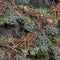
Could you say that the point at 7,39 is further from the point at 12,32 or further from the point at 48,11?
the point at 48,11

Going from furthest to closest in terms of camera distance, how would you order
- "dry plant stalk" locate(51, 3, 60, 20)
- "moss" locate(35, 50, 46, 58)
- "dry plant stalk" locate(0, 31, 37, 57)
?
1. "dry plant stalk" locate(51, 3, 60, 20)
2. "moss" locate(35, 50, 46, 58)
3. "dry plant stalk" locate(0, 31, 37, 57)

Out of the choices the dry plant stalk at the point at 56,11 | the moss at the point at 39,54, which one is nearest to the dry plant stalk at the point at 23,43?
the moss at the point at 39,54

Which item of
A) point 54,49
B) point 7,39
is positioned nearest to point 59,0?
point 54,49

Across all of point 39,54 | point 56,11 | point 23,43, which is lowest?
point 39,54

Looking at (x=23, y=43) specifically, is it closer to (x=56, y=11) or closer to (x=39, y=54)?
(x=39, y=54)

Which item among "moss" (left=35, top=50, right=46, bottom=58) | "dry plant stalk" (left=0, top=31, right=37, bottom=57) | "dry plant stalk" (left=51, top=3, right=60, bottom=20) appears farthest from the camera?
"dry plant stalk" (left=51, top=3, right=60, bottom=20)

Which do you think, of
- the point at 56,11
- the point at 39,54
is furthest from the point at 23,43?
the point at 56,11

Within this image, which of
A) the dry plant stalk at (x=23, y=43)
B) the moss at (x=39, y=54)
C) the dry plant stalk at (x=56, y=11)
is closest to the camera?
the dry plant stalk at (x=23, y=43)

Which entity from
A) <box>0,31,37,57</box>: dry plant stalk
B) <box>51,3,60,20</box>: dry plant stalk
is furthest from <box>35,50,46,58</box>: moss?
<box>51,3,60,20</box>: dry plant stalk

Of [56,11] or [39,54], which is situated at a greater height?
[56,11]

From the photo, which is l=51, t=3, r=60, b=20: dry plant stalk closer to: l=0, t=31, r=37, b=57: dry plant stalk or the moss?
l=0, t=31, r=37, b=57: dry plant stalk

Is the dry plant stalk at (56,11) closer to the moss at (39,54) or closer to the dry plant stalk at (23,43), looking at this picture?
the dry plant stalk at (23,43)
